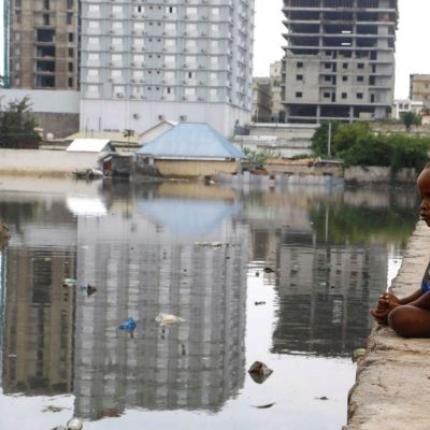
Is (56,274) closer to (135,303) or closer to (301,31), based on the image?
(135,303)

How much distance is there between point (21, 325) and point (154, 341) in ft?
5.89

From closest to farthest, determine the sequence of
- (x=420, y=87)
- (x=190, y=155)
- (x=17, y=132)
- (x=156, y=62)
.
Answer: (x=190, y=155), (x=17, y=132), (x=156, y=62), (x=420, y=87)

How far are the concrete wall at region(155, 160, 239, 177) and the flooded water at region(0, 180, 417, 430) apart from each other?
184 ft

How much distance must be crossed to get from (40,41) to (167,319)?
328 ft

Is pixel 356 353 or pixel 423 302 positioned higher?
pixel 423 302

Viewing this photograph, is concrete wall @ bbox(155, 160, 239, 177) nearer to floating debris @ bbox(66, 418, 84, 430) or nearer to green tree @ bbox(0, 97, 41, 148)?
green tree @ bbox(0, 97, 41, 148)

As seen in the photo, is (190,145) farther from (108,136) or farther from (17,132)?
(108,136)

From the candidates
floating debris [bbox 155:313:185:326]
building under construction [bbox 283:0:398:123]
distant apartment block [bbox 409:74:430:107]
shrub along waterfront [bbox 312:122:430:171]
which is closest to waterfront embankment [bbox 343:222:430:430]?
floating debris [bbox 155:313:185:326]

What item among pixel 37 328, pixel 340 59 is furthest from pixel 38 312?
pixel 340 59

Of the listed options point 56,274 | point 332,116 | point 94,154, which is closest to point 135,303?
point 56,274

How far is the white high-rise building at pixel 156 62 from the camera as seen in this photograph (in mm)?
98125

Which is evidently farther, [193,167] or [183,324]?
[193,167]

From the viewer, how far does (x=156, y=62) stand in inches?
3905

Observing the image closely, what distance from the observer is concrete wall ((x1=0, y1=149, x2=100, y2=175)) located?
76688 millimetres
